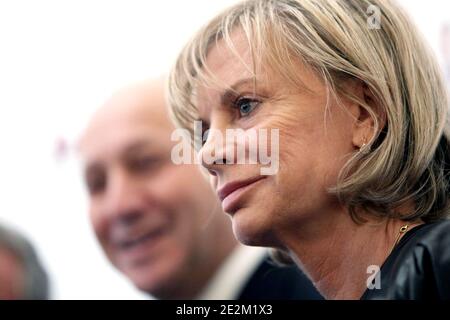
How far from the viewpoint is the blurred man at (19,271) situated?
209 cm

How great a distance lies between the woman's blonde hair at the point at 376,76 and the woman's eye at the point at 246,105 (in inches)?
1.9

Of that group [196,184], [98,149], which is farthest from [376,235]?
[98,149]

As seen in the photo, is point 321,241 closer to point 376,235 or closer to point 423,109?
point 376,235

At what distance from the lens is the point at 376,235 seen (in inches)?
44.5

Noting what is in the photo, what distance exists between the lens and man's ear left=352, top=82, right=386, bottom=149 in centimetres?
113

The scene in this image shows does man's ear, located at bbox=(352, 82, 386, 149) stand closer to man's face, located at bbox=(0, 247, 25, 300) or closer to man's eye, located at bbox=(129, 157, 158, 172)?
man's eye, located at bbox=(129, 157, 158, 172)

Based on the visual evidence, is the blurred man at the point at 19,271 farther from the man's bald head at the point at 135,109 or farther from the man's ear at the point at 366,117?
the man's ear at the point at 366,117

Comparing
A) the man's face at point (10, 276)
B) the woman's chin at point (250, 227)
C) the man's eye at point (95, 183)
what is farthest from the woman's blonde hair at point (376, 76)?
the man's face at point (10, 276)

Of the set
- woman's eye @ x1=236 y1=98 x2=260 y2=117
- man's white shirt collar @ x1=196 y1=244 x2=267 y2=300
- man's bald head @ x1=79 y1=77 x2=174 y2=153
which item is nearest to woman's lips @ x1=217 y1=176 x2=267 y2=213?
woman's eye @ x1=236 y1=98 x2=260 y2=117

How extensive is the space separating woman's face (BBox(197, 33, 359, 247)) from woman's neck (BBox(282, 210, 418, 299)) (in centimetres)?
3

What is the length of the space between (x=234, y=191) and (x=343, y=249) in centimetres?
19

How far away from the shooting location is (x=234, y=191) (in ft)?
3.71

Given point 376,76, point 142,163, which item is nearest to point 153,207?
point 142,163

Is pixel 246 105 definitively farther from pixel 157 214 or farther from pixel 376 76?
pixel 157 214
